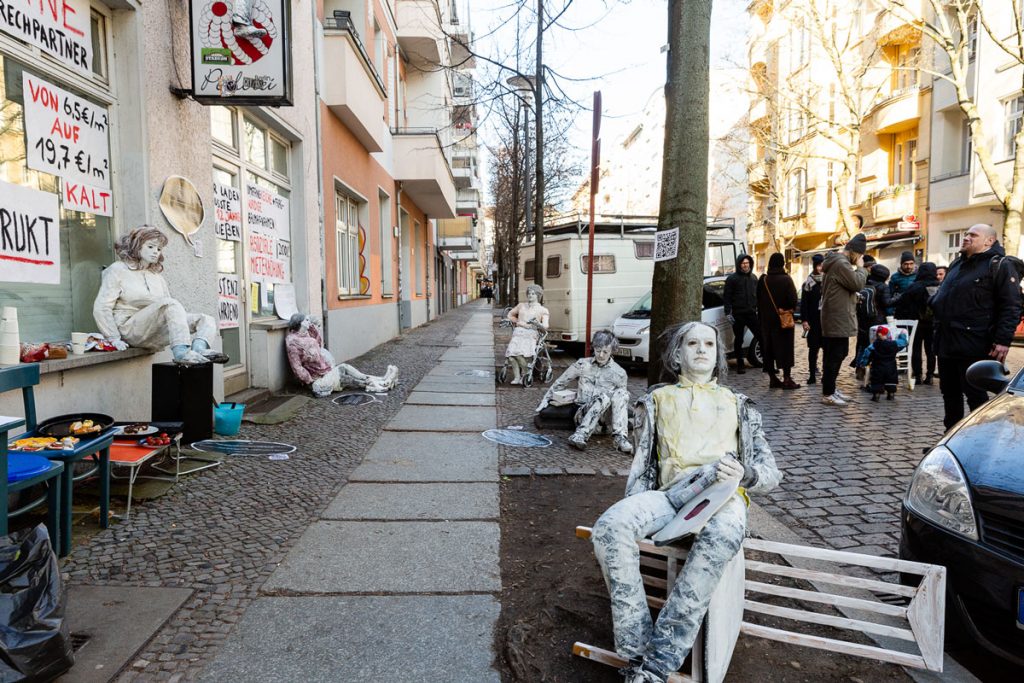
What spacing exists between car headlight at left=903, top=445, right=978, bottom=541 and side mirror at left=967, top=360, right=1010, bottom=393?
1.13 meters

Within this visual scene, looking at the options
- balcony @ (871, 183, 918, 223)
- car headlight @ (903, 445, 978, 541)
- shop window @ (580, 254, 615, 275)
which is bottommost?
car headlight @ (903, 445, 978, 541)

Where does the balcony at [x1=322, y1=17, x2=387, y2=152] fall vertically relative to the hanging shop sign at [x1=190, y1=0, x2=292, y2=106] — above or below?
above

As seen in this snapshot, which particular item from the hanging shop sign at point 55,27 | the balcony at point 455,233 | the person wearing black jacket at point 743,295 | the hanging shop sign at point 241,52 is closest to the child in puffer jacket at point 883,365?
the person wearing black jacket at point 743,295

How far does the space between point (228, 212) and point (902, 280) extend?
382 inches

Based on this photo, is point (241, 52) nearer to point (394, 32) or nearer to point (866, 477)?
point (866, 477)

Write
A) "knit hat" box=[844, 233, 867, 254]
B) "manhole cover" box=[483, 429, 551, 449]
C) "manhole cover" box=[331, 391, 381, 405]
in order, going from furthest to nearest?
1. "knit hat" box=[844, 233, 867, 254]
2. "manhole cover" box=[331, 391, 381, 405]
3. "manhole cover" box=[483, 429, 551, 449]

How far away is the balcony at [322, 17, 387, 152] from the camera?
33.9 ft

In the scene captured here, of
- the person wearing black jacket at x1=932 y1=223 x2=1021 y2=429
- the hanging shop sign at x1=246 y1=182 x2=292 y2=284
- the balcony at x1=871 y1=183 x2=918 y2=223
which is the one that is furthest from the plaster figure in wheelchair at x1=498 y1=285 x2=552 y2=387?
the balcony at x1=871 y1=183 x2=918 y2=223

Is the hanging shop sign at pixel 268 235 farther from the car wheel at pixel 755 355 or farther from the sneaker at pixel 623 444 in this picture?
the car wheel at pixel 755 355

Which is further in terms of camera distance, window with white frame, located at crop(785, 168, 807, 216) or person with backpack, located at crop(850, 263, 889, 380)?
window with white frame, located at crop(785, 168, 807, 216)

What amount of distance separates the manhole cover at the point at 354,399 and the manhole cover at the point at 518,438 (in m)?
2.12

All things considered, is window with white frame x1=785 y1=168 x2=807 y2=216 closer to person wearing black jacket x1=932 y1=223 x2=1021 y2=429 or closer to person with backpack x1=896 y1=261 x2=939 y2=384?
person with backpack x1=896 y1=261 x2=939 y2=384

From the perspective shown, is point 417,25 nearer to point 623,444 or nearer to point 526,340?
point 526,340

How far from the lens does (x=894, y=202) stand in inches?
979
